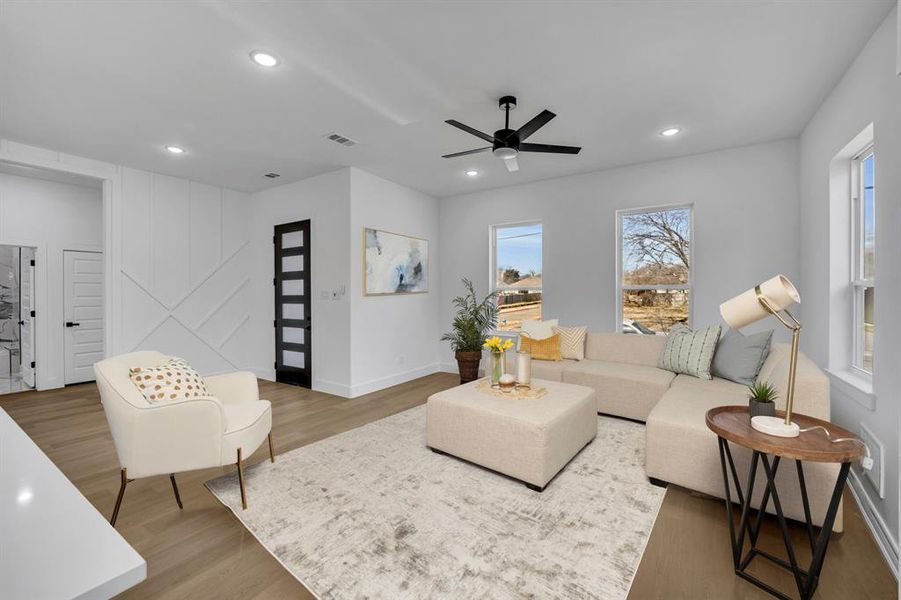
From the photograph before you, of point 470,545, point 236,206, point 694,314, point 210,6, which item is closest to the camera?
point 470,545

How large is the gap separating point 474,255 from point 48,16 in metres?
4.68

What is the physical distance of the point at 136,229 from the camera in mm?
4832

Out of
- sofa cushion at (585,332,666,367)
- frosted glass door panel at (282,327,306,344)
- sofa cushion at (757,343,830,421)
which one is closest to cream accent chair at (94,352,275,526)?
frosted glass door panel at (282,327,306,344)

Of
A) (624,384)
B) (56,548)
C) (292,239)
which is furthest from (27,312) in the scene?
(624,384)

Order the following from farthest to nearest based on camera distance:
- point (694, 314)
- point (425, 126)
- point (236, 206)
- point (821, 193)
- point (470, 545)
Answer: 1. point (236, 206)
2. point (694, 314)
3. point (425, 126)
4. point (821, 193)
5. point (470, 545)

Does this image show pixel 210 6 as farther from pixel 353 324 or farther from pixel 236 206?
pixel 236 206

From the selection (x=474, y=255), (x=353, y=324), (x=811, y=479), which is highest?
(x=474, y=255)

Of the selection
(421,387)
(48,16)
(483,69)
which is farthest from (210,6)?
(421,387)

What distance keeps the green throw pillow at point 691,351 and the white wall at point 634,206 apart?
2.48 feet

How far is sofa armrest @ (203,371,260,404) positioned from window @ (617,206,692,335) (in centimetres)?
405

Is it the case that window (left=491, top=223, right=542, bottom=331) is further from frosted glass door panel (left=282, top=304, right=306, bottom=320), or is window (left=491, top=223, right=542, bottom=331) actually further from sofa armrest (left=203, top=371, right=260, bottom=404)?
sofa armrest (left=203, top=371, right=260, bottom=404)

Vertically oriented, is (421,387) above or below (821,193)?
below

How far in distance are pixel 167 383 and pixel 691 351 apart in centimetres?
407

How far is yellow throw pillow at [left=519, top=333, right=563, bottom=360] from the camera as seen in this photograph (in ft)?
14.5
